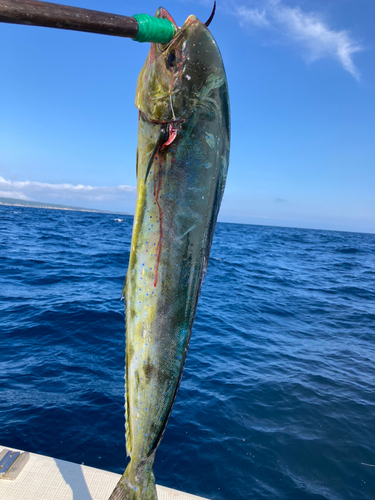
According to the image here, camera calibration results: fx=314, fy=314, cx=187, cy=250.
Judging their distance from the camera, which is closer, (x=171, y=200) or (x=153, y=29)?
(x=153, y=29)

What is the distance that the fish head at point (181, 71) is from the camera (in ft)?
5.56

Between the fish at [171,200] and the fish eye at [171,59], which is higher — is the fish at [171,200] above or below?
below

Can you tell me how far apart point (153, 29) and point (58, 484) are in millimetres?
4515

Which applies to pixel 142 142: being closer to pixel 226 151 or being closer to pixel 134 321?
pixel 226 151

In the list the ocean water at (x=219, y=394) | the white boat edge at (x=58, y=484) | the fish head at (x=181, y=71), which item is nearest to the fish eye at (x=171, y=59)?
the fish head at (x=181, y=71)

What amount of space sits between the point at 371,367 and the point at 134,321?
9149mm

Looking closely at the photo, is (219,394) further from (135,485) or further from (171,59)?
(171,59)

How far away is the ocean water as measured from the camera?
→ 16.8 ft

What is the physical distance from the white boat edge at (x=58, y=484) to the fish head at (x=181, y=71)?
13.3 ft

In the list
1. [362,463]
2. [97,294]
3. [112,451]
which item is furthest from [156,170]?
[97,294]

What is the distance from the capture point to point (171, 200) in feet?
5.71

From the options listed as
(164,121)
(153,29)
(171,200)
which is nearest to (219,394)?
(171,200)

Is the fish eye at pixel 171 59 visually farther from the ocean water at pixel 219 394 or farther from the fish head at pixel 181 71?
the ocean water at pixel 219 394

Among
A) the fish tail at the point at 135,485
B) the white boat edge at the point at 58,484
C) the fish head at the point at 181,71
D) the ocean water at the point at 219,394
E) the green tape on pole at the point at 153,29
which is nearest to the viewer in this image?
the green tape on pole at the point at 153,29
